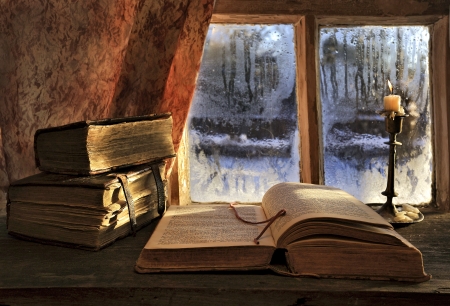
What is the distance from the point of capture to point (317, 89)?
1.62m

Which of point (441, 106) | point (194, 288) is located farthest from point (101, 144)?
point (441, 106)

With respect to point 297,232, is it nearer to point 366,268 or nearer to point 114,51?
point 366,268

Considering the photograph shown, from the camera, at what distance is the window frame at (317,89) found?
1.58 m

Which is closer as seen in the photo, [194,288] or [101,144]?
[194,288]

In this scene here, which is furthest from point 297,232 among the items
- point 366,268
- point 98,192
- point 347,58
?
point 347,58

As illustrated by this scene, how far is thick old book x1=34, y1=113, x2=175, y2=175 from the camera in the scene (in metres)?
1.09

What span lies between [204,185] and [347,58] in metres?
0.68

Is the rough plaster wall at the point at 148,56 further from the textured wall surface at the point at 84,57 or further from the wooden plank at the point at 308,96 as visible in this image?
the wooden plank at the point at 308,96

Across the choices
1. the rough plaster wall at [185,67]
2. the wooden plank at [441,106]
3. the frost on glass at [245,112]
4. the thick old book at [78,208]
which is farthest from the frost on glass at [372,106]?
the thick old book at [78,208]

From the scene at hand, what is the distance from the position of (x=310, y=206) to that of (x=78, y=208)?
52 cm

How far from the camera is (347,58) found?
163 centimetres

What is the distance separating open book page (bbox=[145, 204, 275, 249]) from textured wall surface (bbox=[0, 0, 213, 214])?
0.43 metres

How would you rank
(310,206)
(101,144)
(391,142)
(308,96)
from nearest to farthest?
Answer: (310,206), (101,144), (391,142), (308,96)

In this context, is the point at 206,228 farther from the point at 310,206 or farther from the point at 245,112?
the point at 245,112
